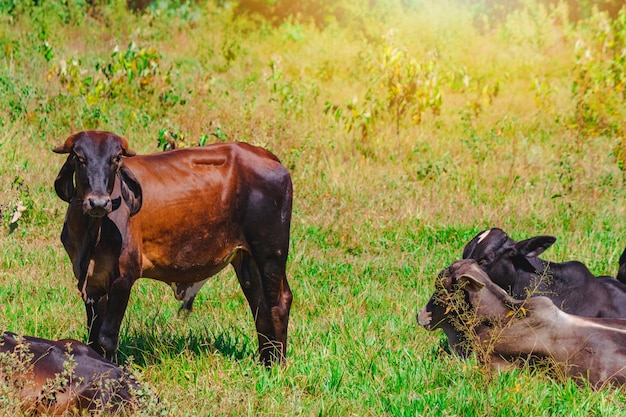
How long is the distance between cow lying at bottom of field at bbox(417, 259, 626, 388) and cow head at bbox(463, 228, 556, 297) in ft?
2.24

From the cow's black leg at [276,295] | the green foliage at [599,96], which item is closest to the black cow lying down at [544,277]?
the cow's black leg at [276,295]

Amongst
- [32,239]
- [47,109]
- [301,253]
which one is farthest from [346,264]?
[47,109]

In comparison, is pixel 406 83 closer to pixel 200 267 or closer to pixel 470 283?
pixel 470 283

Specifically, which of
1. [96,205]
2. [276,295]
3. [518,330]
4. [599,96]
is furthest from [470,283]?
[599,96]

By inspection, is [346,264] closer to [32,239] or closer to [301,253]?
[301,253]

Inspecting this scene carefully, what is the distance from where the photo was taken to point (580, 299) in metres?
6.26

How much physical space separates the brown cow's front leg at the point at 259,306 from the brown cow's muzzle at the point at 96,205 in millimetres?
1335

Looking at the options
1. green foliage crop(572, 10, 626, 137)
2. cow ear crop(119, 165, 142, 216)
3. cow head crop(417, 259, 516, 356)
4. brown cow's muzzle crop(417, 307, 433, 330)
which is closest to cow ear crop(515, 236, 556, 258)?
cow head crop(417, 259, 516, 356)

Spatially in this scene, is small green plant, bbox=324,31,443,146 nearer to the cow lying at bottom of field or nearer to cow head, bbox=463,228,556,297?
cow head, bbox=463,228,556,297

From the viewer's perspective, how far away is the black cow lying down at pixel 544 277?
624 cm

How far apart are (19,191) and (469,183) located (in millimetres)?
4617

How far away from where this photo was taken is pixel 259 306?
5.69 m

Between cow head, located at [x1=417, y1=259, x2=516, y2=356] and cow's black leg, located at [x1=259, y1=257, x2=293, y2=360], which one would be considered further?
cow's black leg, located at [x1=259, y1=257, x2=293, y2=360]

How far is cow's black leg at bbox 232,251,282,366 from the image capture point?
18.4 feet
